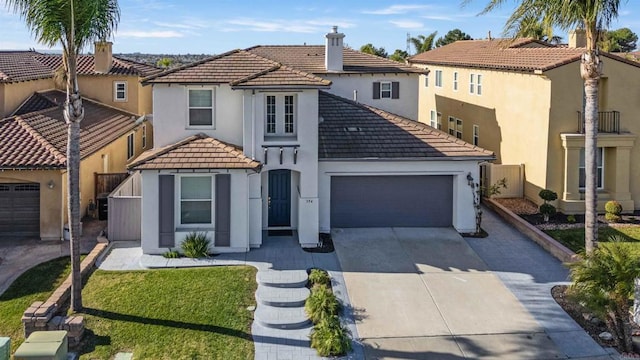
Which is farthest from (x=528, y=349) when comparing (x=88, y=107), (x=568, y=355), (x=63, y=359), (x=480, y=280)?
(x=88, y=107)

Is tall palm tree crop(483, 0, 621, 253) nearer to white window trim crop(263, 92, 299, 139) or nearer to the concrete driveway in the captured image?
the concrete driveway

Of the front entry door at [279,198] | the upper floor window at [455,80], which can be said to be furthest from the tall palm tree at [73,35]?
the upper floor window at [455,80]

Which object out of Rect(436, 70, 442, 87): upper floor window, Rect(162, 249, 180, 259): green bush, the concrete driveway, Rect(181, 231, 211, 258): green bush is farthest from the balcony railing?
Rect(162, 249, 180, 259): green bush


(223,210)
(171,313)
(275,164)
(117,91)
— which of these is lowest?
(171,313)

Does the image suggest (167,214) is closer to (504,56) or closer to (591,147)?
(591,147)

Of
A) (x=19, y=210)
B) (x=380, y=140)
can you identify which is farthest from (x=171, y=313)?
(x=380, y=140)

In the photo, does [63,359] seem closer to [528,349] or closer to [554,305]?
[528,349]
